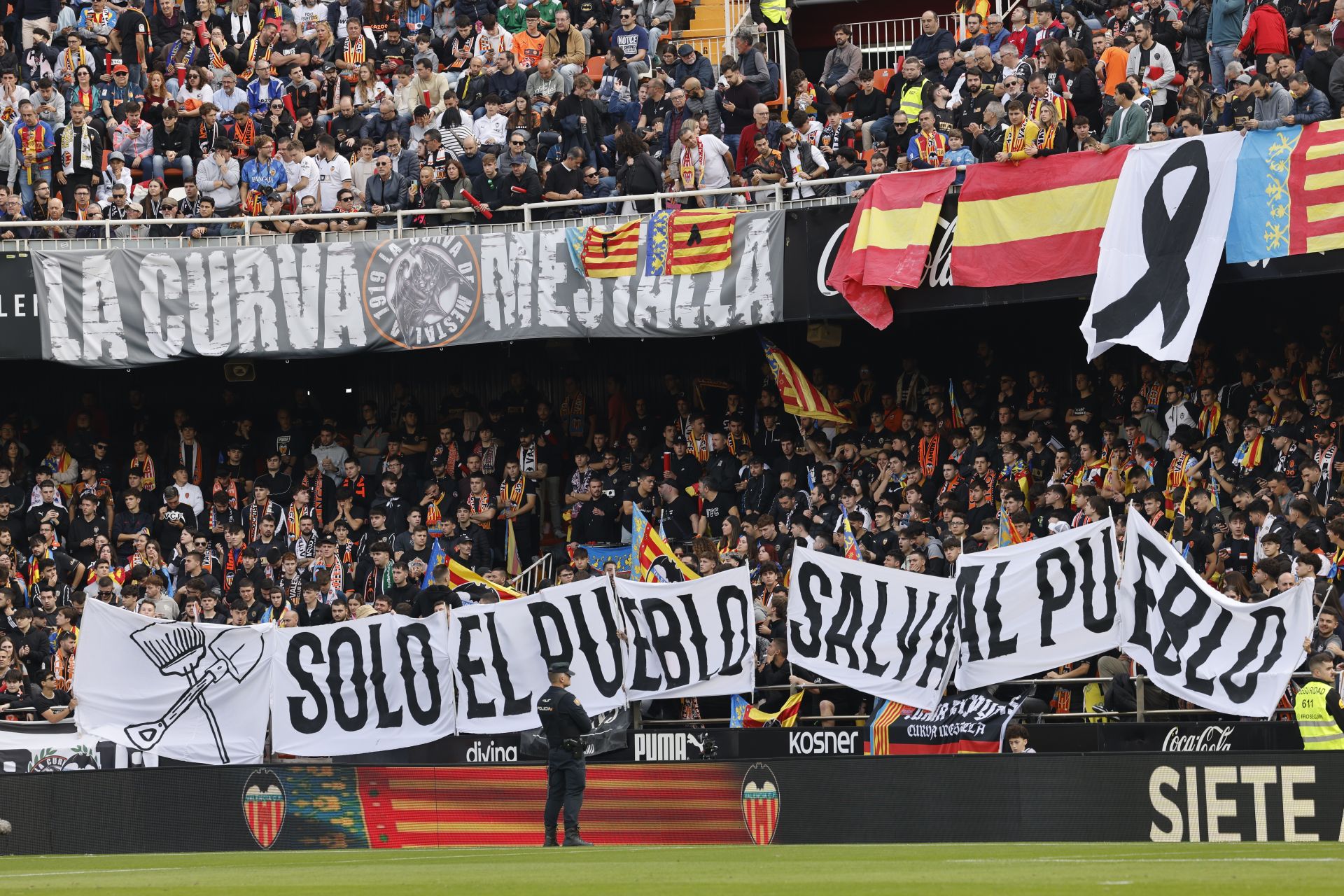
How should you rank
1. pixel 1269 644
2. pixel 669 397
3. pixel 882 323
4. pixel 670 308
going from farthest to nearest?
pixel 669 397 → pixel 670 308 → pixel 882 323 → pixel 1269 644

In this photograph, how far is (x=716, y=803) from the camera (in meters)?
15.4

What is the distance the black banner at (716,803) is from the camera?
13656mm

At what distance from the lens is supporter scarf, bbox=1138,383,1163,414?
20484 mm

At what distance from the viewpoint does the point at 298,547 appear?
78.4ft

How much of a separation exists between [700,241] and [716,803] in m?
9.24

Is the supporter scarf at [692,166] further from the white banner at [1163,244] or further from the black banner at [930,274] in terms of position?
the white banner at [1163,244]

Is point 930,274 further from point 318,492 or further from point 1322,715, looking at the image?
point 318,492

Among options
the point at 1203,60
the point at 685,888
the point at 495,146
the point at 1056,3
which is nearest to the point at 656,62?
the point at 495,146

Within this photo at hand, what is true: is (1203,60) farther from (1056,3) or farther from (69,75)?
(69,75)

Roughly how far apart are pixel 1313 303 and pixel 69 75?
16.5m

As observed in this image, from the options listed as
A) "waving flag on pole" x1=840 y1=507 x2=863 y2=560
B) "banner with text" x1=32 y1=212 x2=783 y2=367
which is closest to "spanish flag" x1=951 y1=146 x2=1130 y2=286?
"banner with text" x1=32 y1=212 x2=783 y2=367

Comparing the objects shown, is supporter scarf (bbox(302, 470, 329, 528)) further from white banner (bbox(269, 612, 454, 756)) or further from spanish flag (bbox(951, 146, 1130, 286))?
spanish flag (bbox(951, 146, 1130, 286))

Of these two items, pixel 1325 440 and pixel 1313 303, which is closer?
pixel 1325 440

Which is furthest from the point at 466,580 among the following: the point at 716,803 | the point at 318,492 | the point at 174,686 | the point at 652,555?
the point at 716,803
